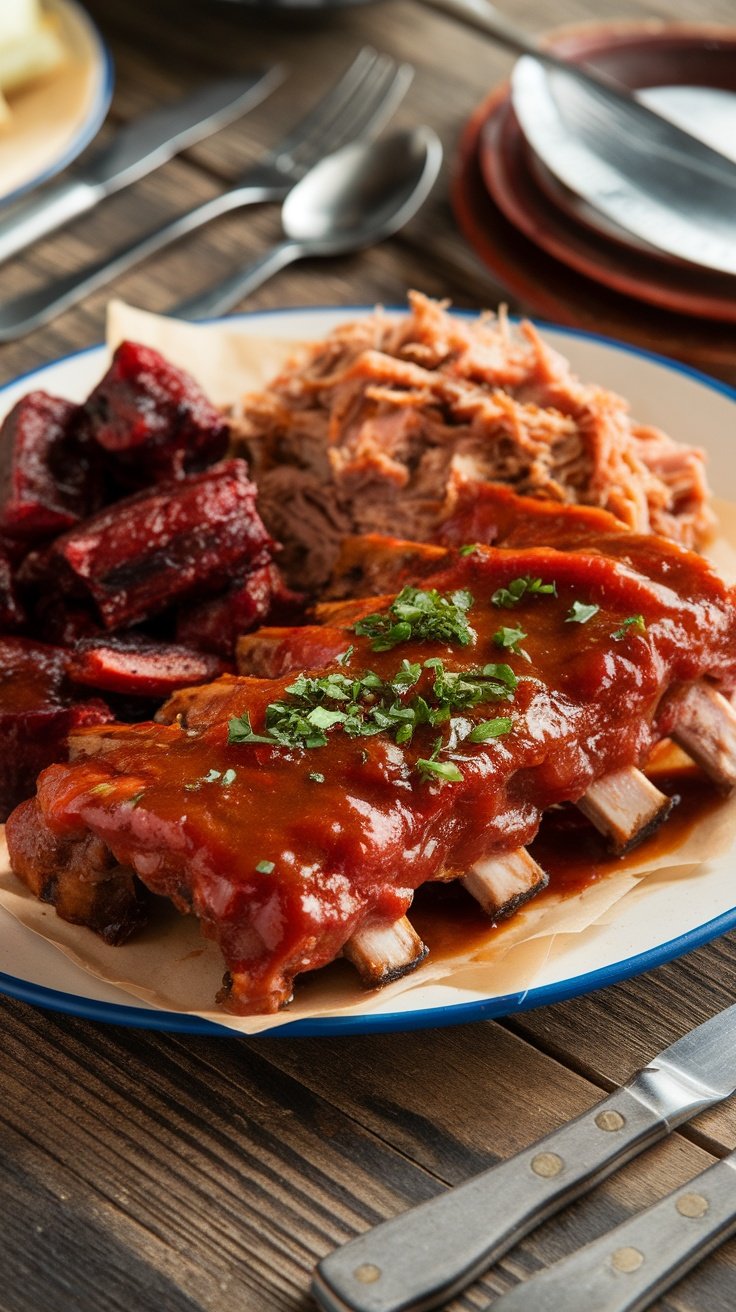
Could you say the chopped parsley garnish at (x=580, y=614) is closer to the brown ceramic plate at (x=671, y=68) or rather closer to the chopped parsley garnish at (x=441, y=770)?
the chopped parsley garnish at (x=441, y=770)

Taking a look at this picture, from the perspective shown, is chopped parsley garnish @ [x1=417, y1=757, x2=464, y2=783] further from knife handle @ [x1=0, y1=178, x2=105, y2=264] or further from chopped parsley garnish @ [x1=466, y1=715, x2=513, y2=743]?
knife handle @ [x1=0, y1=178, x2=105, y2=264]

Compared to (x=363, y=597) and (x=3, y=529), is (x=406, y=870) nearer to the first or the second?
(x=363, y=597)

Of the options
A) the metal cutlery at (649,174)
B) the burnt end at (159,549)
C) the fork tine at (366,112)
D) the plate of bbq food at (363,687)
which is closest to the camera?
the plate of bbq food at (363,687)

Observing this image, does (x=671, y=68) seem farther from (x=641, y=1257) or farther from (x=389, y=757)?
(x=641, y=1257)

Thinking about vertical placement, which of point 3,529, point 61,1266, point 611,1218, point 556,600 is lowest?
point 61,1266

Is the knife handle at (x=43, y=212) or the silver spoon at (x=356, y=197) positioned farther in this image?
the silver spoon at (x=356, y=197)

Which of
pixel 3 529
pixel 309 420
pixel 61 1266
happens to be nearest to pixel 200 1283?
pixel 61 1266

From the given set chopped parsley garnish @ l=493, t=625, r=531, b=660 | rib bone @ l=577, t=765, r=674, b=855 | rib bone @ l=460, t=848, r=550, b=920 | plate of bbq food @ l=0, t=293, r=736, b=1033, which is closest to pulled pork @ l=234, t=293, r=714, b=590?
plate of bbq food @ l=0, t=293, r=736, b=1033

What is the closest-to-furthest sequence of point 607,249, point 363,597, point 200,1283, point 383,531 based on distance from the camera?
point 200,1283 < point 363,597 < point 383,531 < point 607,249

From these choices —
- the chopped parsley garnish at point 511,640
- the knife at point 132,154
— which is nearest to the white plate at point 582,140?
the knife at point 132,154
